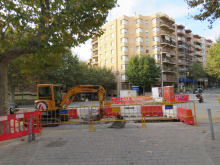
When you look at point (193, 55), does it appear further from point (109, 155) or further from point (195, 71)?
point (109, 155)

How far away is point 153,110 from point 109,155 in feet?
21.3

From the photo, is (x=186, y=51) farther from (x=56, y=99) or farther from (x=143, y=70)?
(x=56, y=99)

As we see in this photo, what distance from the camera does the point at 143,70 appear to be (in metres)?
36.3

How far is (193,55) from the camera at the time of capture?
65250 mm

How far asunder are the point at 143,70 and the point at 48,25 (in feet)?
105

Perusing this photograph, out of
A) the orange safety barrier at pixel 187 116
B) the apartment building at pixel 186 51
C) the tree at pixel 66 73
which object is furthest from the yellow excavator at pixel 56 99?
the apartment building at pixel 186 51

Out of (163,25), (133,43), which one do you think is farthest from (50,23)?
(163,25)

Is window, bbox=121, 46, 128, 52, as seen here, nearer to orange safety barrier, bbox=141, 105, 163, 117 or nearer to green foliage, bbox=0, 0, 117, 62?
orange safety barrier, bbox=141, 105, 163, 117

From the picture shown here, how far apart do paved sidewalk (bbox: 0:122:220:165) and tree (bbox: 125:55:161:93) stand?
102 feet

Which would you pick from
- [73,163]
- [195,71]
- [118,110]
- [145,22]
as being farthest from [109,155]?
[195,71]

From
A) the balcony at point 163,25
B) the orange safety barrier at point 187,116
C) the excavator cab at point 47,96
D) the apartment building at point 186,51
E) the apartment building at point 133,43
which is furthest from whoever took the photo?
the apartment building at point 186,51

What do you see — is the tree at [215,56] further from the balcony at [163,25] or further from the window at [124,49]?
the window at [124,49]

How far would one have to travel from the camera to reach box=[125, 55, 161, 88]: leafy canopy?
120ft

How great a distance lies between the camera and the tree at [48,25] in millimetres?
5320
